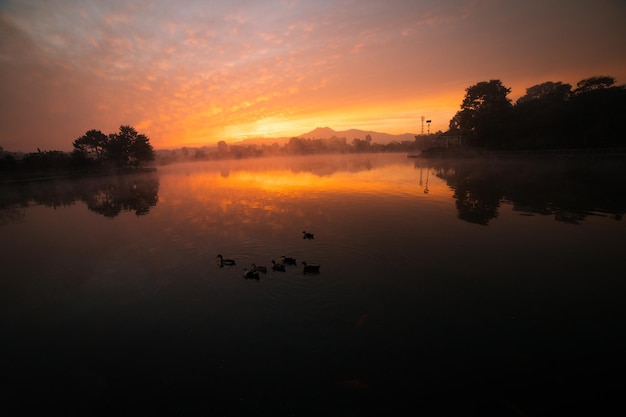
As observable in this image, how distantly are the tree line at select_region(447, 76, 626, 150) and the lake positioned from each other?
47.2 metres

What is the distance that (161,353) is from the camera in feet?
25.6

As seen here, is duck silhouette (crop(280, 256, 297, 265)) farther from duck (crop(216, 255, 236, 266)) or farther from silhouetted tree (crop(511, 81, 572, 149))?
silhouetted tree (crop(511, 81, 572, 149))

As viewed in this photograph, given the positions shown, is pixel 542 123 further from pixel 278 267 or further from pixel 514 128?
pixel 278 267

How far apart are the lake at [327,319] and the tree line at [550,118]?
47.2m

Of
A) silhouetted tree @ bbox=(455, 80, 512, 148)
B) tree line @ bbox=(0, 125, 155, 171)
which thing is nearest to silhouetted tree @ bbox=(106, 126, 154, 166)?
tree line @ bbox=(0, 125, 155, 171)

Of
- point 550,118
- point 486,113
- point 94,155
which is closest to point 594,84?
point 550,118

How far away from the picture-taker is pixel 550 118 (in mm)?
57812

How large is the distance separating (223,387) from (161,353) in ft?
8.72

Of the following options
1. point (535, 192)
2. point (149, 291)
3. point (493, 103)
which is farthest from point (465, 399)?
point (493, 103)

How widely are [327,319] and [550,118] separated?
3012 inches

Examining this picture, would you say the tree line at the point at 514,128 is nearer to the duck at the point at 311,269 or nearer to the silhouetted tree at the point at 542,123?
the silhouetted tree at the point at 542,123

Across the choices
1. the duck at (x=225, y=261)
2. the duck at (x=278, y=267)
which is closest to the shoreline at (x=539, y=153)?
the duck at (x=278, y=267)

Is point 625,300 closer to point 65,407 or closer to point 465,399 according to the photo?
point 465,399

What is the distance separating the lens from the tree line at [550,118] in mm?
49031
